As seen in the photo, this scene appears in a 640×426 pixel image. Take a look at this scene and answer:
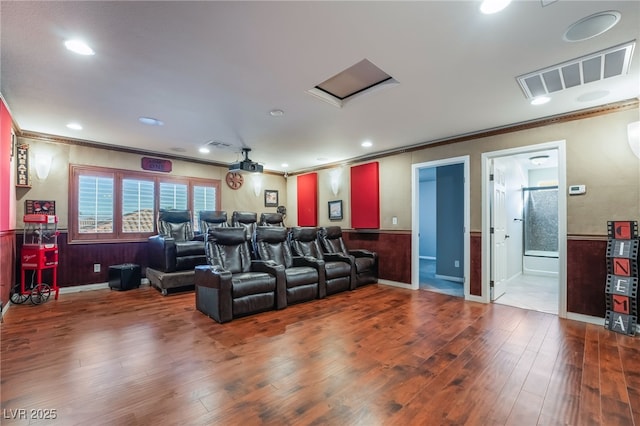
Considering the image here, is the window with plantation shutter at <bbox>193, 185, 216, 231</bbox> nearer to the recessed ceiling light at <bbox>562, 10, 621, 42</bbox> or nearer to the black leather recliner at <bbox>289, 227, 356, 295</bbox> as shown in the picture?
the black leather recliner at <bbox>289, 227, 356, 295</bbox>

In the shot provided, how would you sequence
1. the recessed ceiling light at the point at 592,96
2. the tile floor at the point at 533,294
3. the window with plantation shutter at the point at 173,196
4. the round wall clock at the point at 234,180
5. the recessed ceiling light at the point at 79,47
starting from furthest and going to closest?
the round wall clock at the point at 234,180 → the window with plantation shutter at the point at 173,196 → the tile floor at the point at 533,294 → the recessed ceiling light at the point at 592,96 → the recessed ceiling light at the point at 79,47

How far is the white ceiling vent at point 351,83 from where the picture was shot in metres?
2.69

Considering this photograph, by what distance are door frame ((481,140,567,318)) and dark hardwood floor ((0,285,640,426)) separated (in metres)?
0.52

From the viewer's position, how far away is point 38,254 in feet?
13.3

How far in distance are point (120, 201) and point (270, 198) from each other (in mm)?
3425

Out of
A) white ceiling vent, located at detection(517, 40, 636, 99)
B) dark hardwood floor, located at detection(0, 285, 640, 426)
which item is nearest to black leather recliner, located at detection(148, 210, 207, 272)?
dark hardwood floor, located at detection(0, 285, 640, 426)

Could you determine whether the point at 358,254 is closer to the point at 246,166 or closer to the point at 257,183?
the point at 246,166

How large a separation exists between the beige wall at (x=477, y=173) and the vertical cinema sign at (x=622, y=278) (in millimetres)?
197

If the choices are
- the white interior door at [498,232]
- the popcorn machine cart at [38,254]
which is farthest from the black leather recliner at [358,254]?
the popcorn machine cart at [38,254]

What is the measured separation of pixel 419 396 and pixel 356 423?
537 mm

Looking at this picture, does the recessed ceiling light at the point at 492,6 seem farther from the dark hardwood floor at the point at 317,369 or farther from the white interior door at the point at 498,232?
the white interior door at the point at 498,232

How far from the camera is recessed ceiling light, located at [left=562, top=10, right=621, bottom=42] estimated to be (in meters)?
1.89

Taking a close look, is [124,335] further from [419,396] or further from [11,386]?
[419,396]

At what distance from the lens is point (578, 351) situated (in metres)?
2.60
